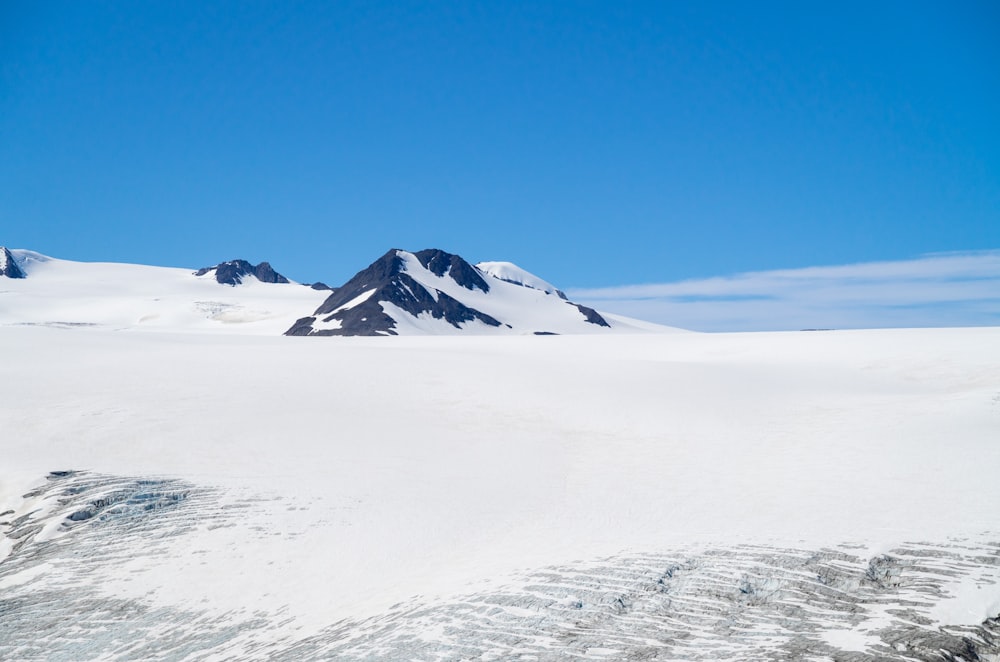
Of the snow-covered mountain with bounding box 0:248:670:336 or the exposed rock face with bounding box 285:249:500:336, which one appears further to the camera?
the snow-covered mountain with bounding box 0:248:670:336

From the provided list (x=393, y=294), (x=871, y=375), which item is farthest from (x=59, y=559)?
(x=393, y=294)

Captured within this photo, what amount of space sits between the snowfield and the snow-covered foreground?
0.06m

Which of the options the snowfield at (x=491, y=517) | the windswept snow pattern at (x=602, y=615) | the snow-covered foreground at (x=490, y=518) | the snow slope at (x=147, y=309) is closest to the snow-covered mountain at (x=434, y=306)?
the snow slope at (x=147, y=309)

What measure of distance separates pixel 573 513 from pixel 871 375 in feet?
69.8

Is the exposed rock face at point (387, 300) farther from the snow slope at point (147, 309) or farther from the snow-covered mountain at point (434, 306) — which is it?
the snow slope at point (147, 309)

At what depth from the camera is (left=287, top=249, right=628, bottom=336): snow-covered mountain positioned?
425 ft

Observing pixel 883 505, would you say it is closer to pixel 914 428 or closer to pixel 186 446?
pixel 914 428

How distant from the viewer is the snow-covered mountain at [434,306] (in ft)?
425

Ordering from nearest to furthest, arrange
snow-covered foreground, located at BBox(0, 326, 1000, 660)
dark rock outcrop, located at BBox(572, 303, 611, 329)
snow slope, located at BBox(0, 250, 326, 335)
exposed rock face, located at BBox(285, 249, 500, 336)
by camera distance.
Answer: snow-covered foreground, located at BBox(0, 326, 1000, 660) < exposed rock face, located at BBox(285, 249, 500, 336) < snow slope, located at BBox(0, 250, 326, 335) < dark rock outcrop, located at BBox(572, 303, 611, 329)

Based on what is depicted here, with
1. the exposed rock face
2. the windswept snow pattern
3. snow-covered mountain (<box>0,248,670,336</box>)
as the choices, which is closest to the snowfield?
the windswept snow pattern

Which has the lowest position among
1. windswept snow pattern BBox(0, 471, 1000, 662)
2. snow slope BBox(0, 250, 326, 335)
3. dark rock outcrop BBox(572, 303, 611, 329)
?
windswept snow pattern BBox(0, 471, 1000, 662)

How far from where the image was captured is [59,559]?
14.2 meters

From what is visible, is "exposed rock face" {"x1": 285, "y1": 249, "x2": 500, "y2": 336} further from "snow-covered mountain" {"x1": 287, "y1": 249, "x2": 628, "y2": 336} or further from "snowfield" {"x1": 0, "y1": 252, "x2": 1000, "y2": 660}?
"snowfield" {"x1": 0, "y1": 252, "x2": 1000, "y2": 660}

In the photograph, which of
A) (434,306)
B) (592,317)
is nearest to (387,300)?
(434,306)
